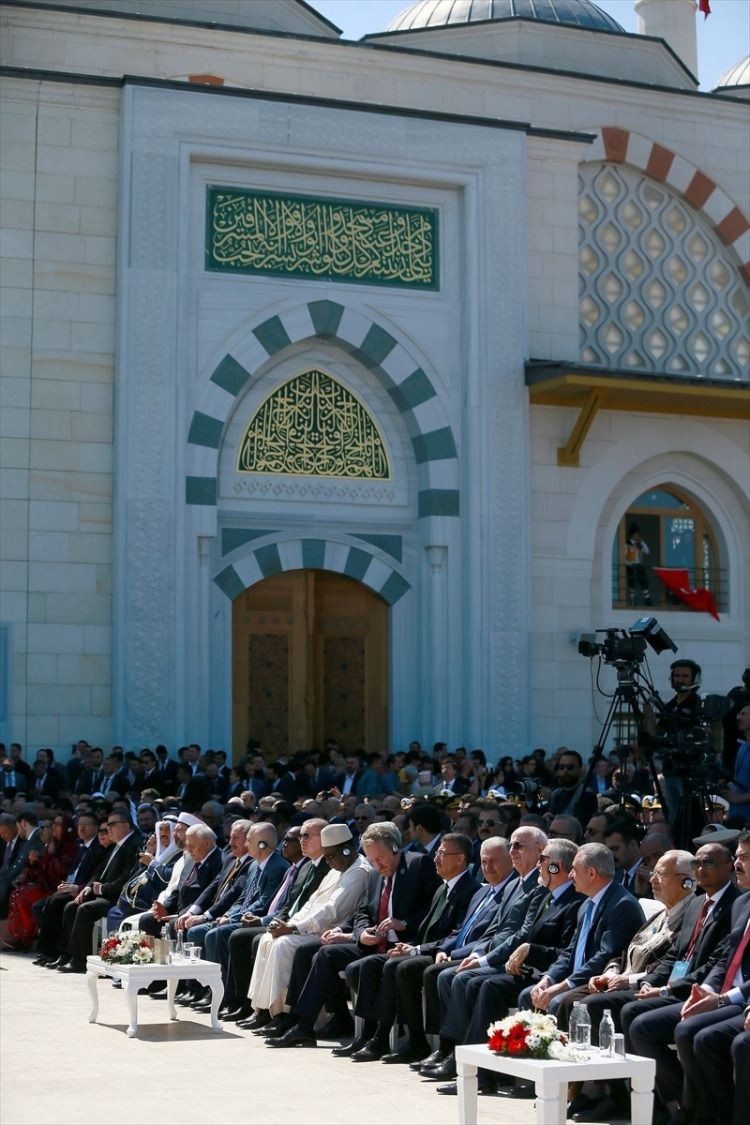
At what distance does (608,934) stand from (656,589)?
11.7 metres

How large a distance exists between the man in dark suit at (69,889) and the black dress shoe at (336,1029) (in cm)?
321

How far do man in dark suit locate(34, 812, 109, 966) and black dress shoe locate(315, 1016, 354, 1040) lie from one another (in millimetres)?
3212

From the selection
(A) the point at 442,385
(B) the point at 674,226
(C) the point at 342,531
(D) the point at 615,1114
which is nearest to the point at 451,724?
(C) the point at 342,531

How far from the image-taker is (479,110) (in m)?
18.6

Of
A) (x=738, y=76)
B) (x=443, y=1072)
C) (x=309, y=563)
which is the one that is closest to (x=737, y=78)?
(x=738, y=76)

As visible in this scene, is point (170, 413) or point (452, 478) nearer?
point (170, 413)

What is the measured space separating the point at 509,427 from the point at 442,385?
0.80m

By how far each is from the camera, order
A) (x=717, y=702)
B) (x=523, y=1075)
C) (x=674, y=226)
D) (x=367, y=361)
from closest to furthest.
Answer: (x=523, y=1075) < (x=717, y=702) < (x=367, y=361) < (x=674, y=226)

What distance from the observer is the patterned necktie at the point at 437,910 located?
27.8 feet

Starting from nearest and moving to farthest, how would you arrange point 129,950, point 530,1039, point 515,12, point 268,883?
point 530,1039 < point 129,950 < point 268,883 < point 515,12

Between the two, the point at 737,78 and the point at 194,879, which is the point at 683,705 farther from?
the point at 737,78

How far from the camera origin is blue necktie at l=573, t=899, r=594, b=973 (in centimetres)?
739

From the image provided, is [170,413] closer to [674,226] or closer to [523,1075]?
[674,226]

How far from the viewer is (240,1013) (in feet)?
30.9
